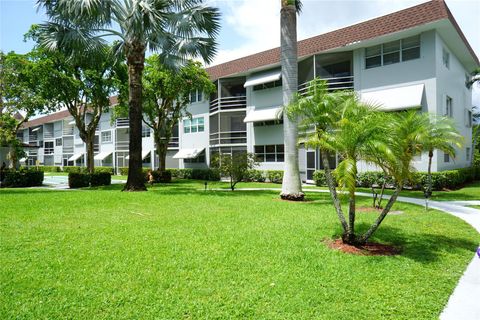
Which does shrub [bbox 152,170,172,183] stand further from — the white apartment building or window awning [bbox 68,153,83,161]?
window awning [bbox 68,153,83,161]

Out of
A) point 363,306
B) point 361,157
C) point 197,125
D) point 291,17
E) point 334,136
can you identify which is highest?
point 291,17

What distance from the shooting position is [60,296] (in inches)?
174

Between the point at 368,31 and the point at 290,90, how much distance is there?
924 centimetres

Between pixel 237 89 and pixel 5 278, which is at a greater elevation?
pixel 237 89

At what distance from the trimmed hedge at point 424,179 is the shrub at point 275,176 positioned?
3.31 metres

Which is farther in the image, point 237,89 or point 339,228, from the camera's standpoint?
point 237,89

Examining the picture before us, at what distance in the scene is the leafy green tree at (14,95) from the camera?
21.0 m

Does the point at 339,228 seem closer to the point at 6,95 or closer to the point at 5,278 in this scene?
the point at 5,278

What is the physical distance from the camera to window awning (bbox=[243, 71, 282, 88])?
80.7 ft

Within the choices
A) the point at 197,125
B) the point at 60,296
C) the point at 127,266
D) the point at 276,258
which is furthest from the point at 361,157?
the point at 197,125

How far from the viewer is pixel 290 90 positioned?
1439 cm

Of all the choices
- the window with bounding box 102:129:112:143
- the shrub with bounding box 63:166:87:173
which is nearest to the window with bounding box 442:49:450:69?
the shrub with bounding box 63:166:87:173

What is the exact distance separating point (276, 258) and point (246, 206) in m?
6.36

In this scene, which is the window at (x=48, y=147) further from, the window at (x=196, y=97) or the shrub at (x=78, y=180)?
the shrub at (x=78, y=180)
